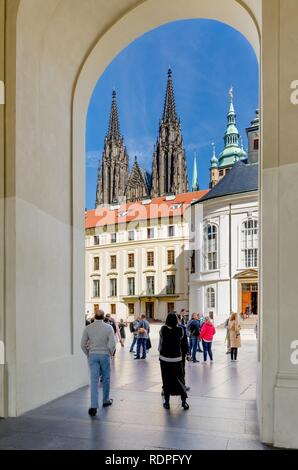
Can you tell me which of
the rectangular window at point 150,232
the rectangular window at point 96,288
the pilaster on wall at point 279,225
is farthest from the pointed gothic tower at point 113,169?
the pilaster on wall at point 279,225

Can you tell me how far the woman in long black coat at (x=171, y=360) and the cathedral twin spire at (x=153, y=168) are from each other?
8719 cm

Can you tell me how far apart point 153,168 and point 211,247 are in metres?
59.5

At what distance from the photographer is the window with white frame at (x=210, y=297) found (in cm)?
4153

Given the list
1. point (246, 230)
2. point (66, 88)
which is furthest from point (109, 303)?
point (66, 88)

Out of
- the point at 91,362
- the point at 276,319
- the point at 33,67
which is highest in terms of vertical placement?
the point at 33,67

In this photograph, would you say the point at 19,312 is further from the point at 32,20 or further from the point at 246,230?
the point at 246,230

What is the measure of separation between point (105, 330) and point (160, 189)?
295 feet

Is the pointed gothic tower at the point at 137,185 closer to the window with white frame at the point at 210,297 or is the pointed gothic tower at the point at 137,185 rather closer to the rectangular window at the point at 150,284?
the rectangular window at the point at 150,284

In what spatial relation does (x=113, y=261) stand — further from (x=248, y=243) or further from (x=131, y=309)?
(x=248, y=243)

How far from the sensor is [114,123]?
110125mm

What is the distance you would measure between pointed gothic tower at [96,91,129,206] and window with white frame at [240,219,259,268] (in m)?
63.4

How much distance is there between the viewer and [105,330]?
6992mm
